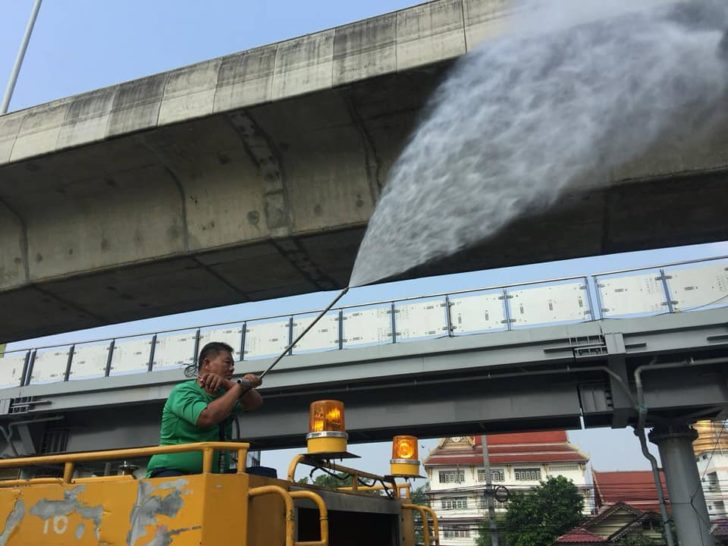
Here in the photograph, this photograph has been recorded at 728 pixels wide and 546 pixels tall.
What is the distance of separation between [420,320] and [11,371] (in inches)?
490

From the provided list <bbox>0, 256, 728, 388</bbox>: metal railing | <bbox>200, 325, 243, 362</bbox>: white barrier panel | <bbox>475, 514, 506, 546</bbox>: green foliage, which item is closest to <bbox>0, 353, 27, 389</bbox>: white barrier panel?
<bbox>0, 256, 728, 388</bbox>: metal railing

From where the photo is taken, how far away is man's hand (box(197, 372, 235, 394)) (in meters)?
3.58

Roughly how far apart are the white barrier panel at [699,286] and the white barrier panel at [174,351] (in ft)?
39.1

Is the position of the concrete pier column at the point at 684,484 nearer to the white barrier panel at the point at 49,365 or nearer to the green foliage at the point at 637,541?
the white barrier panel at the point at 49,365

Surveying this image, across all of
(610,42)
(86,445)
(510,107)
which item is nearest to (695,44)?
(610,42)

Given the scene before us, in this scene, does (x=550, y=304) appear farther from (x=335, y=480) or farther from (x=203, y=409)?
(x=203, y=409)

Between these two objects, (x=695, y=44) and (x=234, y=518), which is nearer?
(x=234, y=518)

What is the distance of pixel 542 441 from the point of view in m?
70.4

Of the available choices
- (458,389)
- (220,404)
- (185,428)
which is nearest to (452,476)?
(458,389)

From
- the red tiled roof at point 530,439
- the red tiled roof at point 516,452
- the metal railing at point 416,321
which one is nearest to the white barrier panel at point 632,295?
the metal railing at point 416,321

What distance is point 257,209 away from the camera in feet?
24.8

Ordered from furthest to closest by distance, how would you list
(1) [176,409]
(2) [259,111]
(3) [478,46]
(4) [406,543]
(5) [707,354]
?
(5) [707,354], (2) [259,111], (3) [478,46], (4) [406,543], (1) [176,409]

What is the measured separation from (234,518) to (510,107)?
4.41m

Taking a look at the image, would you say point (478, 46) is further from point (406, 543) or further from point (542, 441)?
point (542, 441)
